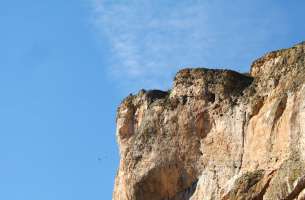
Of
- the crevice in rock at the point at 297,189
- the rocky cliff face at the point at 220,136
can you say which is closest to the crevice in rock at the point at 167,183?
the rocky cliff face at the point at 220,136

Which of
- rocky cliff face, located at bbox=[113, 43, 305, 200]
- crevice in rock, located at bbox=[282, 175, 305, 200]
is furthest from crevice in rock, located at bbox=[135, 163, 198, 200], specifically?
crevice in rock, located at bbox=[282, 175, 305, 200]

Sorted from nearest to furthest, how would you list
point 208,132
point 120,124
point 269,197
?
point 269,197
point 208,132
point 120,124

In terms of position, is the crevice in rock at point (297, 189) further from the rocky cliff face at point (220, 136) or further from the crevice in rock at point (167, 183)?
the crevice in rock at point (167, 183)

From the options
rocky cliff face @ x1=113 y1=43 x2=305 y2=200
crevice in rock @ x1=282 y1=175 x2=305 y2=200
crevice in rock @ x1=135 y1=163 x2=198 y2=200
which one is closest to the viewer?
crevice in rock @ x1=282 y1=175 x2=305 y2=200

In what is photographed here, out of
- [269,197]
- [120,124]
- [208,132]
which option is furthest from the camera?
[120,124]

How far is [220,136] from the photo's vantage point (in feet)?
→ 123

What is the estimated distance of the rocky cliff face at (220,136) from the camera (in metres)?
33.8

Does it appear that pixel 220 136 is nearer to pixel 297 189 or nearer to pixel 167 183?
pixel 167 183

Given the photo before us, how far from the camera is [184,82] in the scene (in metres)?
40.4

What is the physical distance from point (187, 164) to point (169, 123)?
227 centimetres

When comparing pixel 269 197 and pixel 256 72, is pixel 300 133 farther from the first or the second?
pixel 256 72

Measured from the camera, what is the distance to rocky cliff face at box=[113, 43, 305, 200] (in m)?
33.8

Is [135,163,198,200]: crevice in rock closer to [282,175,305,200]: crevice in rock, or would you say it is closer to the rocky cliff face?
the rocky cliff face

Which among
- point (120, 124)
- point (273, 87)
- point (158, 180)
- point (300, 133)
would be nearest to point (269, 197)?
point (300, 133)
